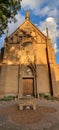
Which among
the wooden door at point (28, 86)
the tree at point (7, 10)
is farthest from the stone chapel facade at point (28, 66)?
the tree at point (7, 10)

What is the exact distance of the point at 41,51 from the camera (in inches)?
976

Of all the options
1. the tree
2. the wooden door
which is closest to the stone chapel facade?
the wooden door

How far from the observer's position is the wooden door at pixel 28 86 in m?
22.8

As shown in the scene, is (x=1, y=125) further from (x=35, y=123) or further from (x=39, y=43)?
(x=39, y=43)

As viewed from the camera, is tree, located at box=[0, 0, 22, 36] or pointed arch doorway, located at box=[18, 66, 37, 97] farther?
pointed arch doorway, located at box=[18, 66, 37, 97]

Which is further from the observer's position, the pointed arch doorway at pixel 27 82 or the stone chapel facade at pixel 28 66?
the pointed arch doorway at pixel 27 82

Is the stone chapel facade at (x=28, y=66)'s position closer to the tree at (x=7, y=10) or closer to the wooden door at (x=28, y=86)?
the wooden door at (x=28, y=86)

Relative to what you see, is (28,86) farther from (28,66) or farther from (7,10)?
(7,10)

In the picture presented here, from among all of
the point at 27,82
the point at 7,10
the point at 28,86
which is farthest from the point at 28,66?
the point at 7,10

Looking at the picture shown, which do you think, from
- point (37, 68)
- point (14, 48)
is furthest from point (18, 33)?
point (37, 68)

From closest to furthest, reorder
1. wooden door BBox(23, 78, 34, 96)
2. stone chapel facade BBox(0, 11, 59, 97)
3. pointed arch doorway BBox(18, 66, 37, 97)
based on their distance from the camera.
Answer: stone chapel facade BBox(0, 11, 59, 97) → pointed arch doorway BBox(18, 66, 37, 97) → wooden door BBox(23, 78, 34, 96)

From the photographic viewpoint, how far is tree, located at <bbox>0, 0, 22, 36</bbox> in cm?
1086

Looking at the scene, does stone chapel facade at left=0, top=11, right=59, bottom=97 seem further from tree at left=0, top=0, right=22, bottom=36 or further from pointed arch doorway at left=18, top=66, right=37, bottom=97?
tree at left=0, top=0, right=22, bottom=36

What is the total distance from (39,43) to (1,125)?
760 inches
